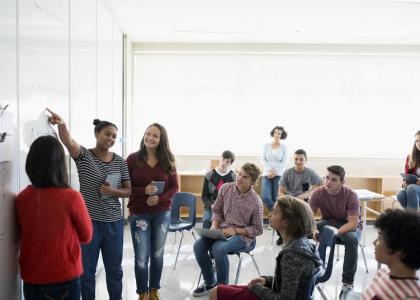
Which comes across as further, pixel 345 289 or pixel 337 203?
pixel 337 203

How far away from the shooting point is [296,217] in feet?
7.25

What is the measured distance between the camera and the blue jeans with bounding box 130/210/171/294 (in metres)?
2.98

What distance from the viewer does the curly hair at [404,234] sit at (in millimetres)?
1604

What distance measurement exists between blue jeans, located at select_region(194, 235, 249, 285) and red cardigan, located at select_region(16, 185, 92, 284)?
149 cm

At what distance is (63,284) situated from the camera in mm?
1916

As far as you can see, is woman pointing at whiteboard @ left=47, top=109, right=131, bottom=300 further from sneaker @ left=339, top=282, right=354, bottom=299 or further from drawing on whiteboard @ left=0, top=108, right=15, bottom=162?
sneaker @ left=339, top=282, right=354, bottom=299

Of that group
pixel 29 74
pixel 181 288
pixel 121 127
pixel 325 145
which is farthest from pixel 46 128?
pixel 325 145

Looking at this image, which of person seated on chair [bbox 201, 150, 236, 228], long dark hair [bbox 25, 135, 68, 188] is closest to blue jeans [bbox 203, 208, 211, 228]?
person seated on chair [bbox 201, 150, 236, 228]

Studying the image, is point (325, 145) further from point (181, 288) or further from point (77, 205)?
point (77, 205)

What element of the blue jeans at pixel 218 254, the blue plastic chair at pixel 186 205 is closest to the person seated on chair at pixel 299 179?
the blue plastic chair at pixel 186 205

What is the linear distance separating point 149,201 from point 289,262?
1.26 m

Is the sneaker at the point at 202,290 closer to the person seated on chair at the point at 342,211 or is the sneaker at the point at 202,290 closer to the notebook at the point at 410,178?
the person seated on chair at the point at 342,211

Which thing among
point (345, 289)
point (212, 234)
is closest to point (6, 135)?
point (212, 234)

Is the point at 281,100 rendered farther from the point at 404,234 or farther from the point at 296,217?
the point at 404,234
